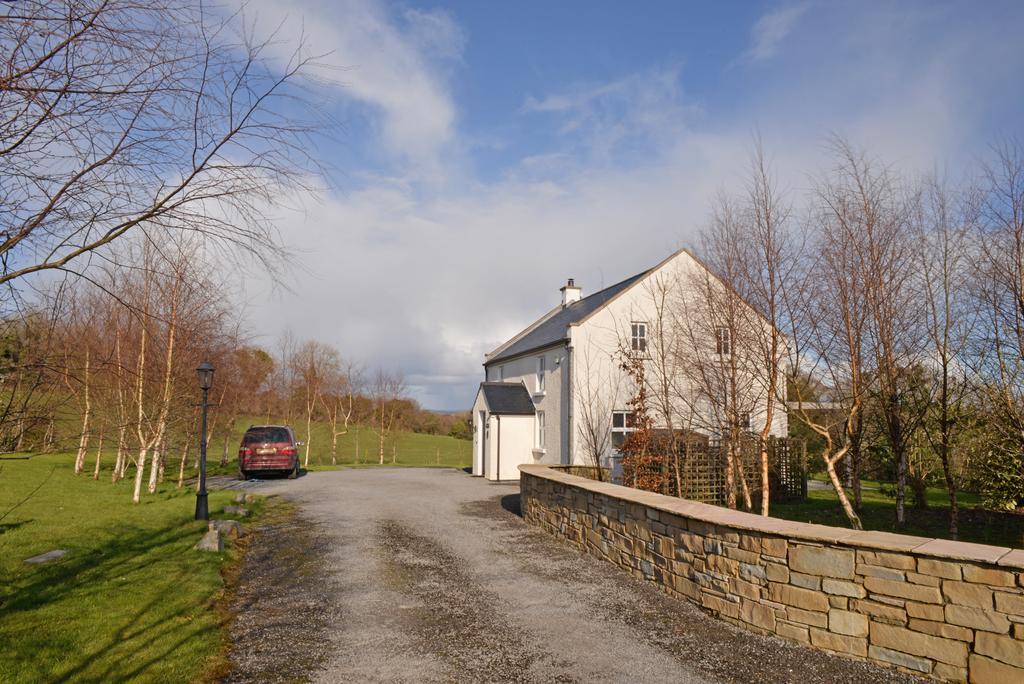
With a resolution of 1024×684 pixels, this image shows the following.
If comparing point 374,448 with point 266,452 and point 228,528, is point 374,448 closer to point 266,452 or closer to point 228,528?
point 266,452

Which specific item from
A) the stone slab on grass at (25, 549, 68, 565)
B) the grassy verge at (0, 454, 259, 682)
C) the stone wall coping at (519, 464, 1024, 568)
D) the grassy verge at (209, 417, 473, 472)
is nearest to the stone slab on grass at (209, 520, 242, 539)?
the grassy verge at (0, 454, 259, 682)

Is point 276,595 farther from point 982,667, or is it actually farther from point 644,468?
point 644,468

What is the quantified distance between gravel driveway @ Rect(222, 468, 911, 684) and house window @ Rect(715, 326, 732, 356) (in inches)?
215

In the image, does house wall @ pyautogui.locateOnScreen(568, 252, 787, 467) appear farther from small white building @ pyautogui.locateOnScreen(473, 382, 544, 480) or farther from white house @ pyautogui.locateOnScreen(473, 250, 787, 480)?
small white building @ pyautogui.locateOnScreen(473, 382, 544, 480)

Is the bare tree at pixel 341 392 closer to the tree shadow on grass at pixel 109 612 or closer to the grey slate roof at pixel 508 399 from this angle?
the grey slate roof at pixel 508 399

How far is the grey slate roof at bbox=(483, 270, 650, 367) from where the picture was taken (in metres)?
22.4

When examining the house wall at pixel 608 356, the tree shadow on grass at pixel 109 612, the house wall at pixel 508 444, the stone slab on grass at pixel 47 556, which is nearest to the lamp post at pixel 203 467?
the tree shadow on grass at pixel 109 612

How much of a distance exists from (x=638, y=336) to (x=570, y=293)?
8.53 metres

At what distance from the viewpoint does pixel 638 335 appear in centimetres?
2106

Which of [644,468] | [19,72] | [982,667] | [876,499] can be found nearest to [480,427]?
[644,468]

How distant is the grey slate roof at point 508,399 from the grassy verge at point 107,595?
1187 cm

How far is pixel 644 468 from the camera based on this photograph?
15141 mm

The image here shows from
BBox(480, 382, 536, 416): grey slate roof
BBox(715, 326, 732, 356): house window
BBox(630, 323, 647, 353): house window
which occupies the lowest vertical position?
BBox(480, 382, 536, 416): grey slate roof

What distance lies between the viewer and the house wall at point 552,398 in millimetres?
20594
